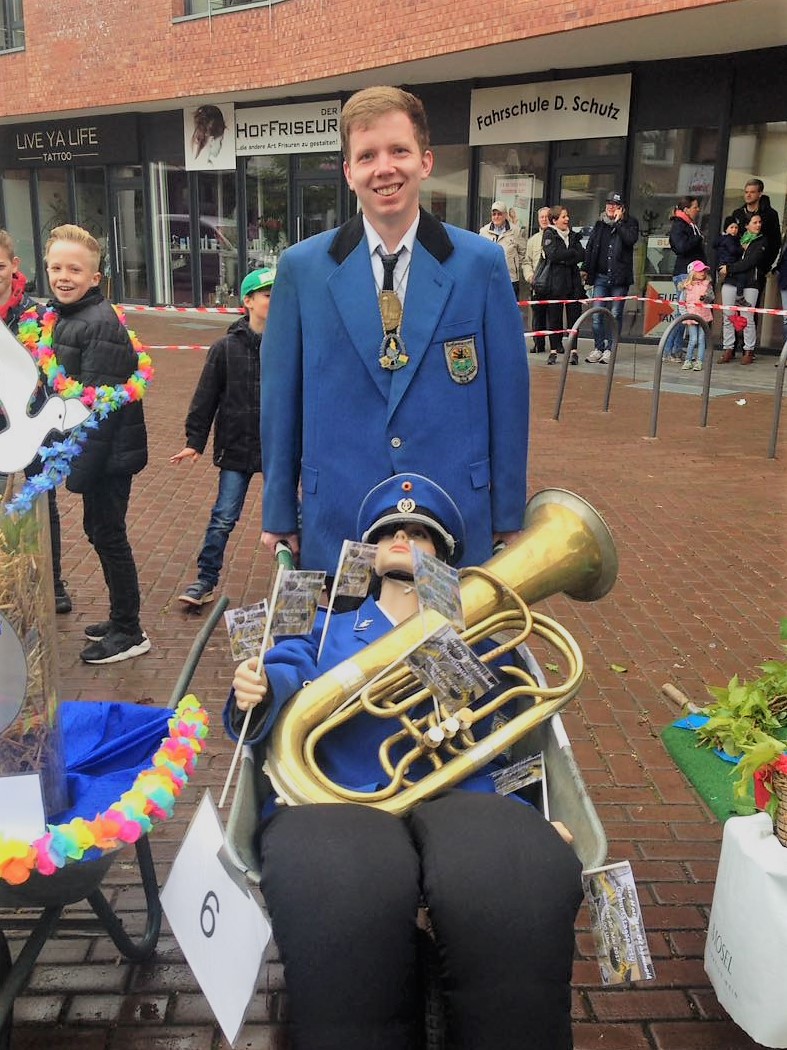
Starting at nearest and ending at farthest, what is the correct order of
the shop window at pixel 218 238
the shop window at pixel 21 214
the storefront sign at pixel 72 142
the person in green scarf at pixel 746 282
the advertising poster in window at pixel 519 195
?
1. the person in green scarf at pixel 746 282
2. the advertising poster in window at pixel 519 195
3. the shop window at pixel 218 238
4. the storefront sign at pixel 72 142
5. the shop window at pixel 21 214

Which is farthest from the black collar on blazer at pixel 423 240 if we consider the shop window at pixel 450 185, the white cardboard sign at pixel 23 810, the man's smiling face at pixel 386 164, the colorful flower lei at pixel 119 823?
the shop window at pixel 450 185

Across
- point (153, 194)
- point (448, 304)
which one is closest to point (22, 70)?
point (153, 194)

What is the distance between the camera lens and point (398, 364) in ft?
8.73

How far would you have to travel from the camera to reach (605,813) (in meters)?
3.38

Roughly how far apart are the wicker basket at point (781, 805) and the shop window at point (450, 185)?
1422cm

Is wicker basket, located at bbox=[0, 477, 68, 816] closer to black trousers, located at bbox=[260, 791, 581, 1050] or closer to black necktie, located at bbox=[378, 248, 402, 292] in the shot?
black trousers, located at bbox=[260, 791, 581, 1050]

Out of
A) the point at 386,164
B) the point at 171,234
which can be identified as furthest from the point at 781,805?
the point at 171,234

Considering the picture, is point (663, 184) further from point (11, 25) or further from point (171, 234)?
point (11, 25)

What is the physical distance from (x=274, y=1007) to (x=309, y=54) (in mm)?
15024

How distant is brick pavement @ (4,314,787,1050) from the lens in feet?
8.18

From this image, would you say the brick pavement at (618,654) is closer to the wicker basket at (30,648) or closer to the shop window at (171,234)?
the wicker basket at (30,648)

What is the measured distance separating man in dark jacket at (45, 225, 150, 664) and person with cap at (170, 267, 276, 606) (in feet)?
2.00

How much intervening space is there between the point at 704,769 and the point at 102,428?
273cm

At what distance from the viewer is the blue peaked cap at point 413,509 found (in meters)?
2.46
